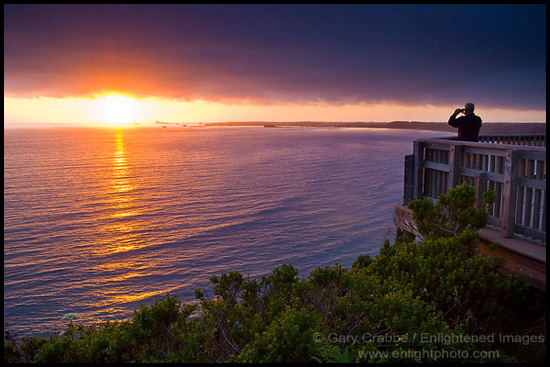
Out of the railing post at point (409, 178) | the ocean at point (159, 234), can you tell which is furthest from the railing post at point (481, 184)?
the ocean at point (159, 234)

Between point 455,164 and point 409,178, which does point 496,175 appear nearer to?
point 455,164

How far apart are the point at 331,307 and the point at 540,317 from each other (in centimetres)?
306

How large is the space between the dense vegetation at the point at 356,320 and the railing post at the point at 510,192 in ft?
2.70

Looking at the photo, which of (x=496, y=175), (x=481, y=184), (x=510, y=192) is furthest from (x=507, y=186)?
(x=481, y=184)

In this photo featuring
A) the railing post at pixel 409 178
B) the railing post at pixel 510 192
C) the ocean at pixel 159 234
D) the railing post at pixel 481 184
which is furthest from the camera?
the ocean at pixel 159 234

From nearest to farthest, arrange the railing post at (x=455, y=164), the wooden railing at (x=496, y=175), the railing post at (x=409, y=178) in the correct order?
the wooden railing at (x=496, y=175), the railing post at (x=455, y=164), the railing post at (x=409, y=178)

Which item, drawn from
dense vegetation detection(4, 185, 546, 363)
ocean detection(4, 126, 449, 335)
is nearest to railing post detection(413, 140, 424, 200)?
dense vegetation detection(4, 185, 546, 363)

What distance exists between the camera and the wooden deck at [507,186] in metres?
6.59

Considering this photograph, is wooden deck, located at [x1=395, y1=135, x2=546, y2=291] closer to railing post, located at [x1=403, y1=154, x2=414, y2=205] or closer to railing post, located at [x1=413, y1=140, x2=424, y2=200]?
railing post, located at [x1=413, y1=140, x2=424, y2=200]

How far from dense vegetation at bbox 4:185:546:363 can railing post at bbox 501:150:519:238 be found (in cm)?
82

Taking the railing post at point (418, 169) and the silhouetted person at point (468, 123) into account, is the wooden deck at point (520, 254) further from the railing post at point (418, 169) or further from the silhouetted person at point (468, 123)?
the silhouetted person at point (468, 123)

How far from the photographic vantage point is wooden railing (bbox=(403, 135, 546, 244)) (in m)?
6.87

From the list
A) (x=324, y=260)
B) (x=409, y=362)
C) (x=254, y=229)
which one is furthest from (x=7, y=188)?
(x=409, y=362)

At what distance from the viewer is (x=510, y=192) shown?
7109mm
